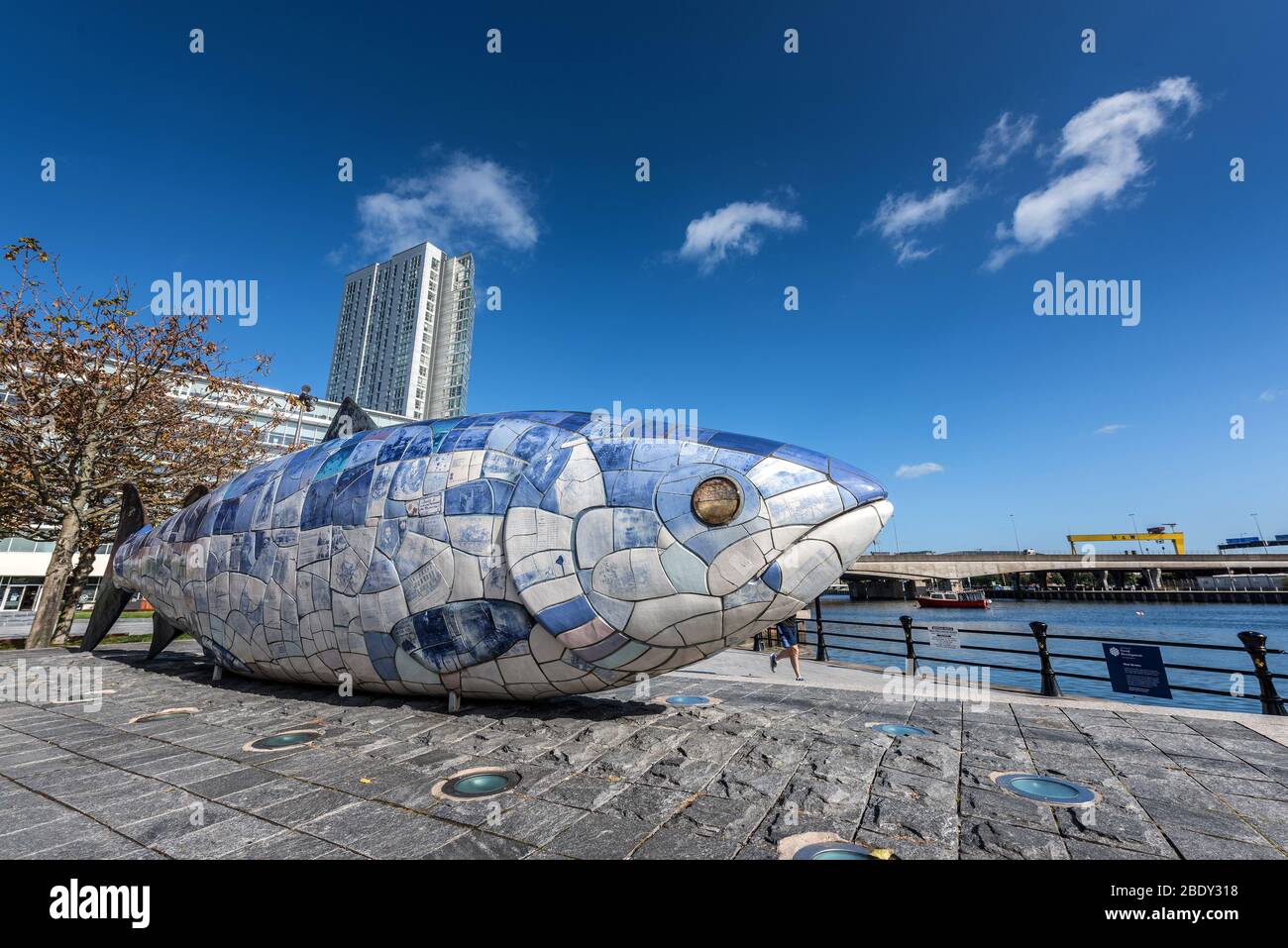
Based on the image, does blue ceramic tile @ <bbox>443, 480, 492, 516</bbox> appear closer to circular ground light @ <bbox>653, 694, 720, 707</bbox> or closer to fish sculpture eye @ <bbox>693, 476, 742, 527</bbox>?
fish sculpture eye @ <bbox>693, 476, 742, 527</bbox>

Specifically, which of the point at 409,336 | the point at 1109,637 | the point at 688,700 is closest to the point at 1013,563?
the point at 1109,637

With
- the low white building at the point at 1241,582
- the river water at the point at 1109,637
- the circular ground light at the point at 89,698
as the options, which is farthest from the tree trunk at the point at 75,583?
the low white building at the point at 1241,582

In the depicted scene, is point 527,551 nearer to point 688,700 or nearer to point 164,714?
point 688,700

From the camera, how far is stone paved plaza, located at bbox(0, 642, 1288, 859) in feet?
9.43

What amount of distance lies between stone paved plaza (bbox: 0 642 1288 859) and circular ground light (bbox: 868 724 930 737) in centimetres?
17

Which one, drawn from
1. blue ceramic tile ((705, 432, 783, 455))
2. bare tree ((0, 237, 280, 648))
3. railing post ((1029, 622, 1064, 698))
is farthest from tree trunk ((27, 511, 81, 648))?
railing post ((1029, 622, 1064, 698))

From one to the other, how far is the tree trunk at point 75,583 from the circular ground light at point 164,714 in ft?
43.5

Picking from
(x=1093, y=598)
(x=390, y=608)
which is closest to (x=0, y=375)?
(x=390, y=608)

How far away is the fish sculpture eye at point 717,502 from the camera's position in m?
4.02

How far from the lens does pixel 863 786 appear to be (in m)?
3.61
